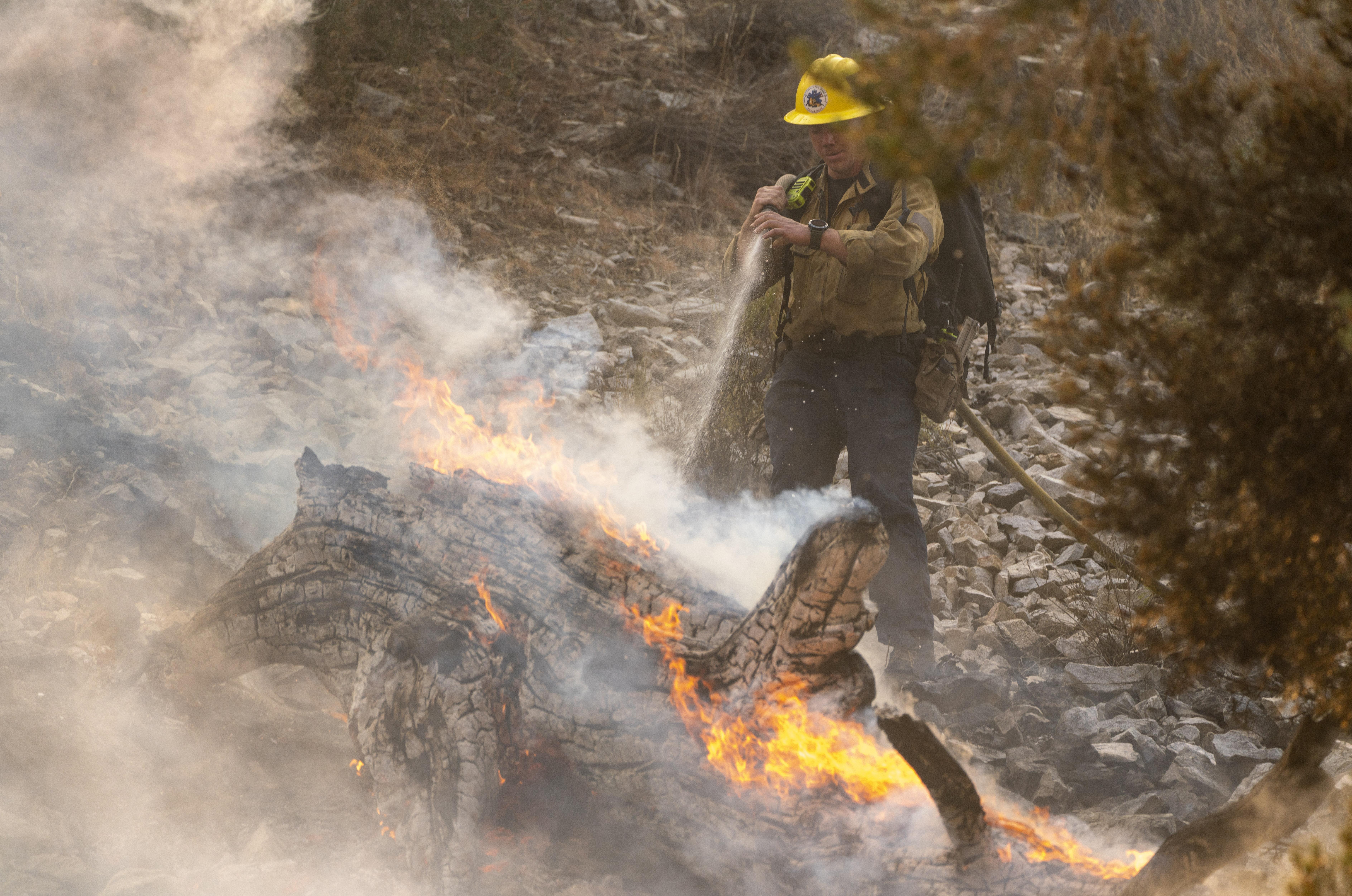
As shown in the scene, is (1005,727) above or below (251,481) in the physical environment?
above

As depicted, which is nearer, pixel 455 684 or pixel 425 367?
pixel 455 684

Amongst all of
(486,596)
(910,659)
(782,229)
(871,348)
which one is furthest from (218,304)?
(910,659)

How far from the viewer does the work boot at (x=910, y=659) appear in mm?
3898

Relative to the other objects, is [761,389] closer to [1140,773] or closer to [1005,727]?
[1005,727]

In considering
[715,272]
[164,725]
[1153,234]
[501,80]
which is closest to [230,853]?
[164,725]

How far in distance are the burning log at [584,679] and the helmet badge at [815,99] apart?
6.51ft

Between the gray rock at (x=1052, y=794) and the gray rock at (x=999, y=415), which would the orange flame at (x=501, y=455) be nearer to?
the gray rock at (x=1052, y=794)

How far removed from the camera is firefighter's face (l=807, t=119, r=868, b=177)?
3.81 m

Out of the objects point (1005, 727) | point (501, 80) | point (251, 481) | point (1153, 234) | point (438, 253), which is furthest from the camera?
point (501, 80)

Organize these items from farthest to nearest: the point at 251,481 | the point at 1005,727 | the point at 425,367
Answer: the point at 425,367 < the point at 251,481 < the point at 1005,727

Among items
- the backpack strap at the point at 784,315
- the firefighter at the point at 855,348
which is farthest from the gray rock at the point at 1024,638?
the backpack strap at the point at 784,315

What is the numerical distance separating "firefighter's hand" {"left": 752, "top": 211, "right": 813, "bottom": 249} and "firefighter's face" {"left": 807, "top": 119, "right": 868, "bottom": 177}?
0.36 meters

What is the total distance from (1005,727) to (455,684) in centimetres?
226

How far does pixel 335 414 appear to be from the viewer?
18.8 ft
